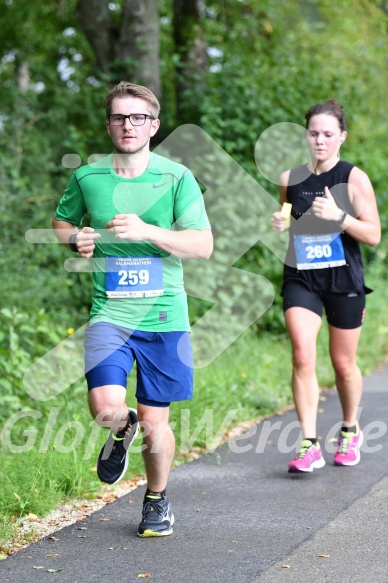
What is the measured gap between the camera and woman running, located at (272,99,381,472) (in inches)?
237

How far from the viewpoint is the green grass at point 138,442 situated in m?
5.29

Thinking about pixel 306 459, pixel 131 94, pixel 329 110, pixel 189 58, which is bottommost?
Answer: pixel 306 459

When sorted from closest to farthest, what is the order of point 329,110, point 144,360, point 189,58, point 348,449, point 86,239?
point 86,239 → point 144,360 → point 329,110 → point 348,449 → point 189,58

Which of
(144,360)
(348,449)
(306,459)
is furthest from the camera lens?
(348,449)

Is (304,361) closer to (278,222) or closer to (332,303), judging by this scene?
(332,303)

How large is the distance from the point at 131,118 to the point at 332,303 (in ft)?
6.91

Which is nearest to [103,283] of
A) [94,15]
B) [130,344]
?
[130,344]

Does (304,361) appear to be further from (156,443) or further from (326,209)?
(156,443)

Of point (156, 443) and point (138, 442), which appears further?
point (138, 442)

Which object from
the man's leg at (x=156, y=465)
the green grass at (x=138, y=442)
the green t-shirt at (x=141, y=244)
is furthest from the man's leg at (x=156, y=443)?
the green grass at (x=138, y=442)

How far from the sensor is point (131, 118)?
4.66m

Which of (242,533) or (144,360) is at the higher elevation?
(144,360)

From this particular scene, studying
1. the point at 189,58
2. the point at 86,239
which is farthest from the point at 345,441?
the point at 189,58

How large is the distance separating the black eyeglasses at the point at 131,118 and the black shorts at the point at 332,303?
1.89 meters
